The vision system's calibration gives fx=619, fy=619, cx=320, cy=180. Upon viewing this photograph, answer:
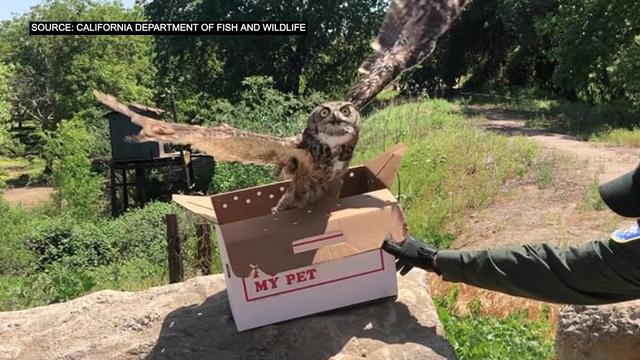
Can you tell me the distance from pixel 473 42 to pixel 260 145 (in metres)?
23.3

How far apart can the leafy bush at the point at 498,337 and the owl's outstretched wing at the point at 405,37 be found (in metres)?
1.46

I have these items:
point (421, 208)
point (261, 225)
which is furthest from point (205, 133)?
point (421, 208)

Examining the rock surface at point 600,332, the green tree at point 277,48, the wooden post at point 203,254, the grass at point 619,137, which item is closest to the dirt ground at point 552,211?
the grass at point 619,137

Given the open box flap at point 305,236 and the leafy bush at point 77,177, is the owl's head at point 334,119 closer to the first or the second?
the open box flap at point 305,236

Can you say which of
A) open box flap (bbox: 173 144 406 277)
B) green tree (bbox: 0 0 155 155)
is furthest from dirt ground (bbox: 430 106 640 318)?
green tree (bbox: 0 0 155 155)

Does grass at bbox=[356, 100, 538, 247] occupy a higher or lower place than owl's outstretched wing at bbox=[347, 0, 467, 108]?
lower

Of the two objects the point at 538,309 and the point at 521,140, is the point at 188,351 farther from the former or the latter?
the point at 521,140

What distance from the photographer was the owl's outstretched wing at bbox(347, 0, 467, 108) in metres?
2.70

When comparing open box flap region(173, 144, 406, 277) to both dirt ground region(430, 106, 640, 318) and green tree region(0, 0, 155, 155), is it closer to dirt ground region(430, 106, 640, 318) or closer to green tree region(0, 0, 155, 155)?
dirt ground region(430, 106, 640, 318)

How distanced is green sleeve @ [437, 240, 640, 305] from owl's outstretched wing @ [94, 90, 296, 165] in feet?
2.44

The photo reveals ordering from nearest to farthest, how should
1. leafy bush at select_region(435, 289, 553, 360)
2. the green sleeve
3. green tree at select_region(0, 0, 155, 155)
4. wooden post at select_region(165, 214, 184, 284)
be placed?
the green sleeve → leafy bush at select_region(435, 289, 553, 360) → wooden post at select_region(165, 214, 184, 284) → green tree at select_region(0, 0, 155, 155)

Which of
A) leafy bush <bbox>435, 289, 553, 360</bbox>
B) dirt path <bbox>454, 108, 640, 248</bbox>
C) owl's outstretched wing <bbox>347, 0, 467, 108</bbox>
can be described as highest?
owl's outstretched wing <bbox>347, 0, 467, 108</bbox>

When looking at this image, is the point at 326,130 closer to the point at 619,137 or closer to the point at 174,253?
the point at 174,253

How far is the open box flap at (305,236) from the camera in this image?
233cm
